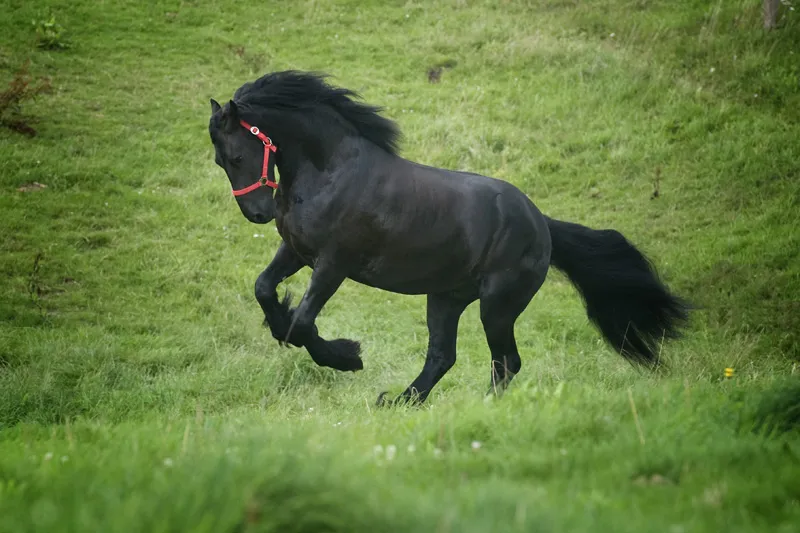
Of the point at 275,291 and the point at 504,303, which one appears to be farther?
the point at 504,303

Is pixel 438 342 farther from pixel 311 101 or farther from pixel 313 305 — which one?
pixel 311 101

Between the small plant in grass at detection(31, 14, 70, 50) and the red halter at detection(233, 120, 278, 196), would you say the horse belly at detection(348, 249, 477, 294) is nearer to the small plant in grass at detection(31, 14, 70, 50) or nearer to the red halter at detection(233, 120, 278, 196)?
the red halter at detection(233, 120, 278, 196)

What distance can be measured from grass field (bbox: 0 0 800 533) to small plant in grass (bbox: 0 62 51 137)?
0.24 meters

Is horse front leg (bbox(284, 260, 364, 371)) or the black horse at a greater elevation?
the black horse

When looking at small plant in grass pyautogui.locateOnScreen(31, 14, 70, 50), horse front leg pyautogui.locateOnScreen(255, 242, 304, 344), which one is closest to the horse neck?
horse front leg pyautogui.locateOnScreen(255, 242, 304, 344)

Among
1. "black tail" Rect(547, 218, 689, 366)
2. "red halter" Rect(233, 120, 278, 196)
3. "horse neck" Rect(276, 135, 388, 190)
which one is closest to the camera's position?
"red halter" Rect(233, 120, 278, 196)

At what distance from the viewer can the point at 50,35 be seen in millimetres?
18047

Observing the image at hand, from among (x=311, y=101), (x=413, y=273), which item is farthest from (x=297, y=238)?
(x=311, y=101)

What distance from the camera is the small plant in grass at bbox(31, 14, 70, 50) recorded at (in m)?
18.0

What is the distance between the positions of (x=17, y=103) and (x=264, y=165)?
10.7 m

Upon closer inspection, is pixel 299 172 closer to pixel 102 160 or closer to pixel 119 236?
pixel 119 236

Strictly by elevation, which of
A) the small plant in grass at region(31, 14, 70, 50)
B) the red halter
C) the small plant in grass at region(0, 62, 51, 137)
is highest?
the red halter

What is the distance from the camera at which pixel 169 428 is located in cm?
457

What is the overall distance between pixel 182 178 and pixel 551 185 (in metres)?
5.89
